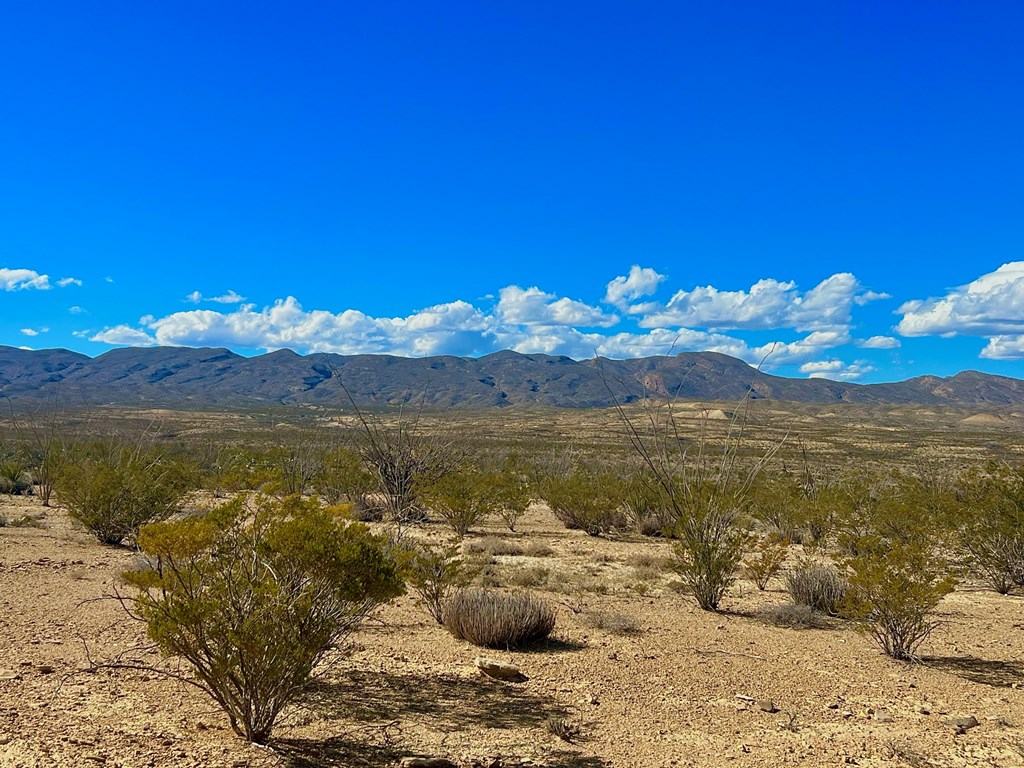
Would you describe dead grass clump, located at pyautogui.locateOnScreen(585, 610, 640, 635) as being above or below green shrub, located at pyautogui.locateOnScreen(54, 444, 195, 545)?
below

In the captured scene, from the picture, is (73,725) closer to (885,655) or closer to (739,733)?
(739,733)

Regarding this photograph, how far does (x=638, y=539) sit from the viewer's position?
19984 millimetres

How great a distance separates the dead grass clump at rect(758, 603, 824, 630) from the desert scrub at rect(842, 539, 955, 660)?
144cm

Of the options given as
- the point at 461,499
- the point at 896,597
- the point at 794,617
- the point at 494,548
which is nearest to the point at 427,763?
the point at 896,597

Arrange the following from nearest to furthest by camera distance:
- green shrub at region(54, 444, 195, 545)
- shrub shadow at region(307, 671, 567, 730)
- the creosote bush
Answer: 1. the creosote bush
2. shrub shadow at region(307, 671, 567, 730)
3. green shrub at region(54, 444, 195, 545)

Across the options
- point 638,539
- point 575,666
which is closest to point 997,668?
point 575,666

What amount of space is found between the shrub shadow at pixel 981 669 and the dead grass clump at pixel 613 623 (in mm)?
3354

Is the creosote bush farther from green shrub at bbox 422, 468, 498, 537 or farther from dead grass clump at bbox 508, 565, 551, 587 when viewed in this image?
green shrub at bbox 422, 468, 498, 537

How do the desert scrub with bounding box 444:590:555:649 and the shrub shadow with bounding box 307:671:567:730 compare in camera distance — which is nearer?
the shrub shadow with bounding box 307:671:567:730

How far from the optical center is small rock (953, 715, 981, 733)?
6.24m

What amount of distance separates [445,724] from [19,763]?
2.93 meters

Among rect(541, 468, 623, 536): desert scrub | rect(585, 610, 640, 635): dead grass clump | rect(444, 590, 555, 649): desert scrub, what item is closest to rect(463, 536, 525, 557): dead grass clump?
rect(541, 468, 623, 536): desert scrub

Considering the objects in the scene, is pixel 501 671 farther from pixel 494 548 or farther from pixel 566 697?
pixel 494 548

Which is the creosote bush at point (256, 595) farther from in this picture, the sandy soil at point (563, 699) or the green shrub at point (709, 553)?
the green shrub at point (709, 553)
